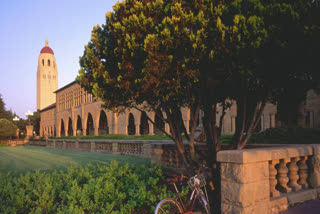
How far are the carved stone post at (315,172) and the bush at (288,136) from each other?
16.8ft

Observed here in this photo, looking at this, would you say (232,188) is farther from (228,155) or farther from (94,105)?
(94,105)

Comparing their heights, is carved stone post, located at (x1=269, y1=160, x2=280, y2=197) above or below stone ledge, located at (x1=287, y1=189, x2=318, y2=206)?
above

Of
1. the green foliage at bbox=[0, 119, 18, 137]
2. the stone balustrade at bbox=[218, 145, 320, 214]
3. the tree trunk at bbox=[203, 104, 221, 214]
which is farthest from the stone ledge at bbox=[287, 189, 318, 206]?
the green foliage at bbox=[0, 119, 18, 137]

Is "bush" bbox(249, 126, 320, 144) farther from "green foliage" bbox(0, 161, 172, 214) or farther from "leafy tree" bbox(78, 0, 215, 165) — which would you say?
"green foliage" bbox(0, 161, 172, 214)

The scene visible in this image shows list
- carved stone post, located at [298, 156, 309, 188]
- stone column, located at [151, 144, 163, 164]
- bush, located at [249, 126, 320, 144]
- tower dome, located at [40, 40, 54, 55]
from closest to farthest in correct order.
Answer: carved stone post, located at [298, 156, 309, 188] < stone column, located at [151, 144, 163, 164] < bush, located at [249, 126, 320, 144] < tower dome, located at [40, 40, 54, 55]

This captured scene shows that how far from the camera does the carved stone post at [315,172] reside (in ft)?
15.0

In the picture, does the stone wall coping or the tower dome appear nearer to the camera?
the stone wall coping

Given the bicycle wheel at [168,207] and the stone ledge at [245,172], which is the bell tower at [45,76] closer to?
the bicycle wheel at [168,207]

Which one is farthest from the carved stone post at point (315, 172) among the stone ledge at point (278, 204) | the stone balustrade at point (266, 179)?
the stone ledge at point (278, 204)

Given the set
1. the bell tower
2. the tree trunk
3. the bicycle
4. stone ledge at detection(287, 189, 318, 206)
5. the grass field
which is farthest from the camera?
the bell tower

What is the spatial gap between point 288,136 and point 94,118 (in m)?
34.6

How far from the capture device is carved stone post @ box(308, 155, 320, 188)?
4.56 meters

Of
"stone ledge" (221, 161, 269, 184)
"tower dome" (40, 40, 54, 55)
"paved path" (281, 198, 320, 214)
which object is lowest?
"paved path" (281, 198, 320, 214)

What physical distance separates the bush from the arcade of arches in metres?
10.6
